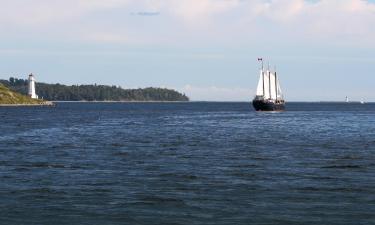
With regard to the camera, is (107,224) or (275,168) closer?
(107,224)

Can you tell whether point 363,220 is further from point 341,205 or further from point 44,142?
point 44,142

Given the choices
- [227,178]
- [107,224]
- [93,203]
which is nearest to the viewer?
[107,224]

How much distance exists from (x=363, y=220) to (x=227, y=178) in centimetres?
1304

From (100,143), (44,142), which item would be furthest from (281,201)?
(44,142)

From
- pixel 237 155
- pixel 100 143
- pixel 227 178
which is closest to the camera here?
pixel 227 178

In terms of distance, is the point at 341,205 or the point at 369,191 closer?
the point at 341,205

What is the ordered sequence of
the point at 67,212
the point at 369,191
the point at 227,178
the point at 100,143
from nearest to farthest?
the point at 67,212, the point at 369,191, the point at 227,178, the point at 100,143

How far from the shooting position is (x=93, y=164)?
47.0 metres

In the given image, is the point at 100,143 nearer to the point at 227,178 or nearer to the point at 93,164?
the point at 93,164

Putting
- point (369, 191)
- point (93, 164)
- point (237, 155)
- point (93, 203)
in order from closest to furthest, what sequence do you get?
point (93, 203) < point (369, 191) < point (93, 164) < point (237, 155)

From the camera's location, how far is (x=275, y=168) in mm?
44094

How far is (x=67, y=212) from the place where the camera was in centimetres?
2827

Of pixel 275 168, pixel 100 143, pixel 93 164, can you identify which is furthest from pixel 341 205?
pixel 100 143

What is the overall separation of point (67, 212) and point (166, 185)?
8.67m
